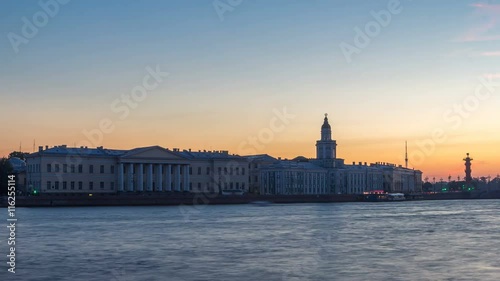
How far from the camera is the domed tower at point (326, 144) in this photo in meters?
119

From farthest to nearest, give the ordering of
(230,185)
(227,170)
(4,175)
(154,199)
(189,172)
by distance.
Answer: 1. (230,185)
2. (227,170)
3. (189,172)
4. (154,199)
5. (4,175)

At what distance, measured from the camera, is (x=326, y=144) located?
392 ft

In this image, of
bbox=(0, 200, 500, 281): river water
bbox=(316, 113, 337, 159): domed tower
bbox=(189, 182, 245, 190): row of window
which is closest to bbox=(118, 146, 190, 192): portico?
bbox=(189, 182, 245, 190): row of window

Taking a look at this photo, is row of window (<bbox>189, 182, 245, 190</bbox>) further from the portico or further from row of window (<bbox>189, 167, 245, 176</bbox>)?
the portico

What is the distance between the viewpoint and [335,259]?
22.9 m

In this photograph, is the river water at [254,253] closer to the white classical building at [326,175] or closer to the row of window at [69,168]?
the row of window at [69,168]

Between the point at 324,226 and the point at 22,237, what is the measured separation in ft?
51.6

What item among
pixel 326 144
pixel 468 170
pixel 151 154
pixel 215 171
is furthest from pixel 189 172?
pixel 468 170

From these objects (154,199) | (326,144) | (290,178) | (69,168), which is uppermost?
(326,144)

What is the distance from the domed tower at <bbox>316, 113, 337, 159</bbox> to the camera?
119 meters

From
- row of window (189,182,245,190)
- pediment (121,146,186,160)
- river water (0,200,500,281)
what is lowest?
river water (0,200,500,281)

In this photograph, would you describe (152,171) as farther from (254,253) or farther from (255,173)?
(254,253)

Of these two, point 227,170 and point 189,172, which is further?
point 227,170

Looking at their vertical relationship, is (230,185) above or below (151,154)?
below
